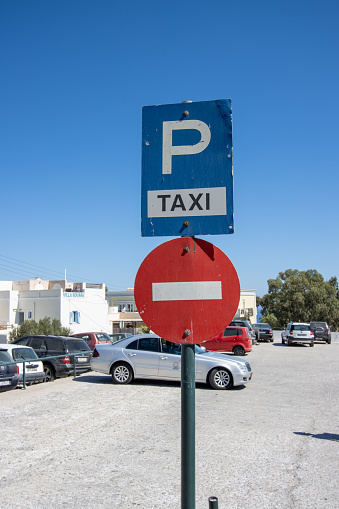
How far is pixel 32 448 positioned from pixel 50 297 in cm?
3785

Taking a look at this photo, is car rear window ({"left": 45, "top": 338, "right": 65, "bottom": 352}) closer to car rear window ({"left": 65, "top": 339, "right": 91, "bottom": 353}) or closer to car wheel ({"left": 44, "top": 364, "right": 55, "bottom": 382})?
car rear window ({"left": 65, "top": 339, "right": 91, "bottom": 353})

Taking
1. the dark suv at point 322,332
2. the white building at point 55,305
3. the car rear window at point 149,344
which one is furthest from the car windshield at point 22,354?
the dark suv at point 322,332

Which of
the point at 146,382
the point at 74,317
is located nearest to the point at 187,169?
the point at 146,382

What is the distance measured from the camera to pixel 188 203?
111 inches

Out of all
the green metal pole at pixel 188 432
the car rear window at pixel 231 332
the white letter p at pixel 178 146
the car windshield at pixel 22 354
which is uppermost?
the white letter p at pixel 178 146

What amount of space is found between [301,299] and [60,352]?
5667cm

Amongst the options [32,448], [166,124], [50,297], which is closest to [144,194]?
[166,124]

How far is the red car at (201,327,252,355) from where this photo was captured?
27.1m

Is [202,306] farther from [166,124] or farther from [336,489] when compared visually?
[336,489]

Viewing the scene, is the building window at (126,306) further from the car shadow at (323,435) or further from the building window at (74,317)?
the car shadow at (323,435)

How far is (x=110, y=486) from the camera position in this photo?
18.1ft

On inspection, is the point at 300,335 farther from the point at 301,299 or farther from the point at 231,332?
the point at 301,299

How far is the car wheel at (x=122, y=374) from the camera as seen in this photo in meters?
14.2

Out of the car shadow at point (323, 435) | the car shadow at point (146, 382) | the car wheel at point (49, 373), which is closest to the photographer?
the car shadow at point (323, 435)
